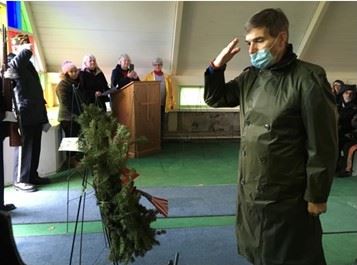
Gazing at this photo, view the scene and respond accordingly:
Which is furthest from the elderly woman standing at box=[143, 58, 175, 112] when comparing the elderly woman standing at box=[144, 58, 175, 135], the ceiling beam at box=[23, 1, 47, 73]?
the ceiling beam at box=[23, 1, 47, 73]

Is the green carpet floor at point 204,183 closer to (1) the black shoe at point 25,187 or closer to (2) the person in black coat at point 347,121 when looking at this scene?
(1) the black shoe at point 25,187

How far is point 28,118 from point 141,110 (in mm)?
1858

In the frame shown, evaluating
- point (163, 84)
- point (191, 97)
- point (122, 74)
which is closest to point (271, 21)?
point (122, 74)

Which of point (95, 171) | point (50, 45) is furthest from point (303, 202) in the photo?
point (50, 45)

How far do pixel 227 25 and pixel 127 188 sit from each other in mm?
4662

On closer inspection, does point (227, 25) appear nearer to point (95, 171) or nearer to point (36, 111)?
point (36, 111)

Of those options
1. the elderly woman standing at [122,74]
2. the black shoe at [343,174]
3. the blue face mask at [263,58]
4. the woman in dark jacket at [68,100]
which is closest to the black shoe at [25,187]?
the woman in dark jacket at [68,100]

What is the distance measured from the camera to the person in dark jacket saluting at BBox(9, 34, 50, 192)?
3646 mm

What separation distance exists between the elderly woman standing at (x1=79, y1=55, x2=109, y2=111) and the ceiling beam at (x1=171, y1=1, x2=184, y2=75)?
1.35m

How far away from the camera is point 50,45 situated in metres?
5.70

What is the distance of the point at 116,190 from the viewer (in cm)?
163

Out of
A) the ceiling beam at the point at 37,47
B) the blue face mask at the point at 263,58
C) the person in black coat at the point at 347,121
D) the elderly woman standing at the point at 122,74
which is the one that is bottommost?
the person in black coat at the point at 347,121

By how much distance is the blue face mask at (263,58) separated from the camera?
148 centimetres

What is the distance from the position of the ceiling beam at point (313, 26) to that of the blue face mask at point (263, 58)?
14.8 feet
